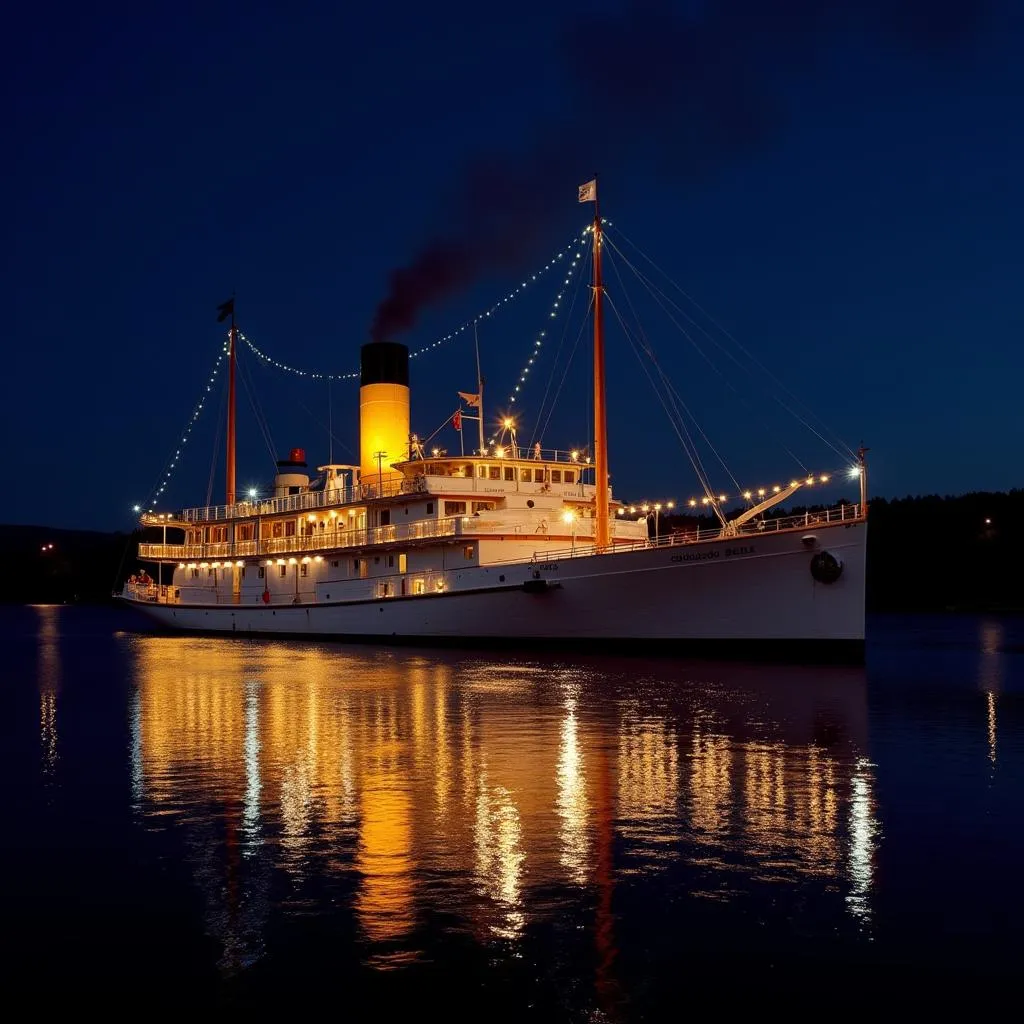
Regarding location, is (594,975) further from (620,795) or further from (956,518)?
(956,518)

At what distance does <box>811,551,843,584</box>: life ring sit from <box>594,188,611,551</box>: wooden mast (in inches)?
294

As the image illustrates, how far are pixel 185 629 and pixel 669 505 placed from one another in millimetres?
32932

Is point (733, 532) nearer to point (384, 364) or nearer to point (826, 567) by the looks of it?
point (826, 567)

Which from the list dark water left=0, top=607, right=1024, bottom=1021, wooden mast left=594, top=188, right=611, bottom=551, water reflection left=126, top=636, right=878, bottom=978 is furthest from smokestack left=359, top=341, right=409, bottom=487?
dark water left=0, top=607, right=1024, bottom=1021

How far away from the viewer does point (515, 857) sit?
11.1m

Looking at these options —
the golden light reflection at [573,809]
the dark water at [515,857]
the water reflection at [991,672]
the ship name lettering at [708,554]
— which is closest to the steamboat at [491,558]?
the ship name lettering at [708,554]

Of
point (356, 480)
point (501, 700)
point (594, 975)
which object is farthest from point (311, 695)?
point (356, 480)

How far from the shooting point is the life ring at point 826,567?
1313 inches

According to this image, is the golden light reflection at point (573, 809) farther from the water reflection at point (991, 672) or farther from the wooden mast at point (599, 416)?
the wooden mast at point (599, 416)

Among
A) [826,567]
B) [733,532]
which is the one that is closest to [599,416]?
[733,532]

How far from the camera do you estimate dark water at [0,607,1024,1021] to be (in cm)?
808

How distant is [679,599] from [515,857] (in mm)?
25403

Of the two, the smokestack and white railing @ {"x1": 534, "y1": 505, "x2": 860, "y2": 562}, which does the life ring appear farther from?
the smokestack

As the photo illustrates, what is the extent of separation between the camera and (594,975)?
8.09 metres
